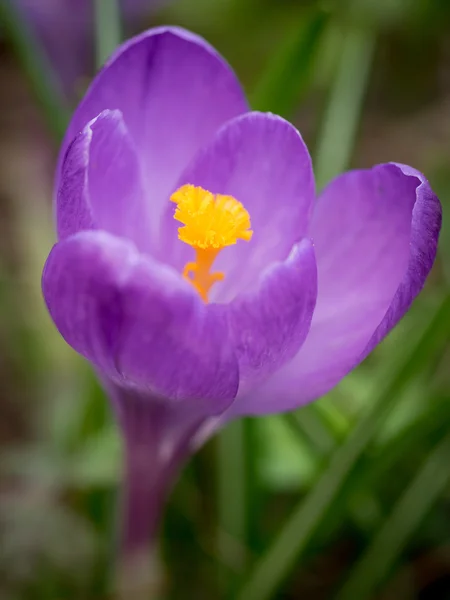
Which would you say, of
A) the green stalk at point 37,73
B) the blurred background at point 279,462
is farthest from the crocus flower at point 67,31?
the green stalk at point 37,73

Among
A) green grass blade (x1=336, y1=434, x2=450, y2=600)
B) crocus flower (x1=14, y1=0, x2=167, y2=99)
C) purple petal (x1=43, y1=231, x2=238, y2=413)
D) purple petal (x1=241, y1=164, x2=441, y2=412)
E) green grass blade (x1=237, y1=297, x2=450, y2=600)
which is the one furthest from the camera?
crocus flower (x1=14, y1=0, x2=167, y2=99)

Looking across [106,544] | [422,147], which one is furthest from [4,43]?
[106,544]

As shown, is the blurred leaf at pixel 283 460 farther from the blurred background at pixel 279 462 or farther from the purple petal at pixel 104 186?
the purple petal at pixel 104 186

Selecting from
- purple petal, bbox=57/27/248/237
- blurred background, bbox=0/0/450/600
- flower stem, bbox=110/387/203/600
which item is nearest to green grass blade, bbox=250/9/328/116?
blurred background, bbox=0/0/450/600

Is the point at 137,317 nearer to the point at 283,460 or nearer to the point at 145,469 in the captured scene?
the point at 145,469

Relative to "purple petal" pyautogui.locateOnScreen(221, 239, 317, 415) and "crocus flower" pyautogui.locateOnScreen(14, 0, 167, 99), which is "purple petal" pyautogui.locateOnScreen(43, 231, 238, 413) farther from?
"crocus flower" pyautogui.locateOnScreen(14, 0, 167, 99)
